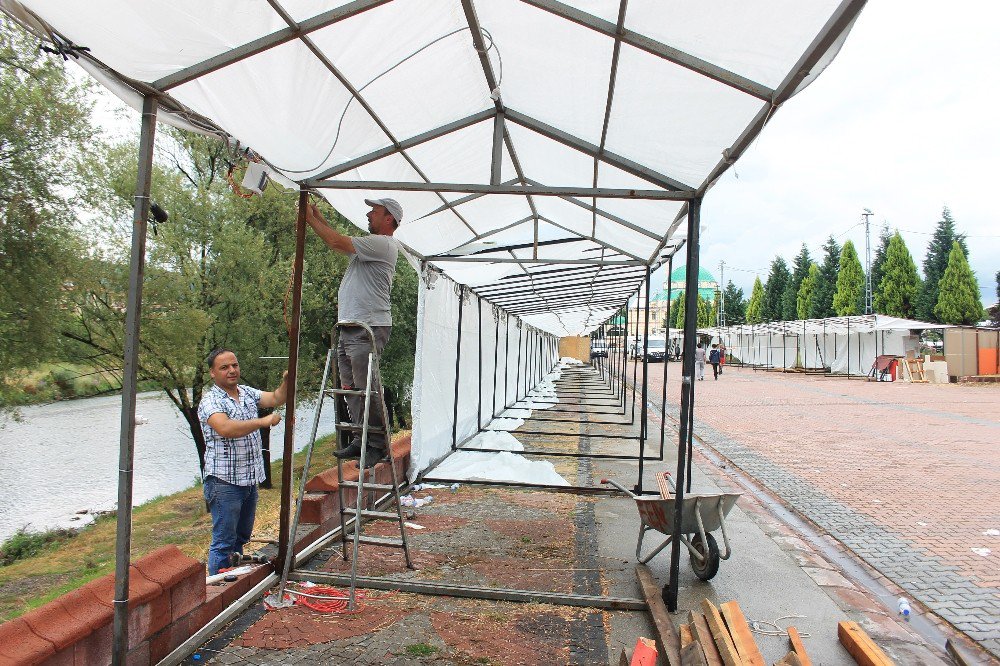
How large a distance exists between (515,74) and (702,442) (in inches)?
399

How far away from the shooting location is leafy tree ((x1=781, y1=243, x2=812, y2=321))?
61.7 m

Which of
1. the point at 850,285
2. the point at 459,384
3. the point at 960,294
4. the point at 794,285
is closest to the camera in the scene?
the point at 459,384

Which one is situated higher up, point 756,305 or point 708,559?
point 756,305

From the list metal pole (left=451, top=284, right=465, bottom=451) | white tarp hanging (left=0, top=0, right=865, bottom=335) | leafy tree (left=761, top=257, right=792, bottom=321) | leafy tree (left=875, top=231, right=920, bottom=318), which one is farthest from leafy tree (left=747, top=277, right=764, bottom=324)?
white tarp hanging (left=0, top=0, right=865, bottom=335)

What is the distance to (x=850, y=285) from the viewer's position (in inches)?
1909

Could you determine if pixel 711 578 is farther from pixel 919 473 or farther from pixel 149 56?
pixel 919 473

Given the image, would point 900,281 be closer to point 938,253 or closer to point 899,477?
point 938,253

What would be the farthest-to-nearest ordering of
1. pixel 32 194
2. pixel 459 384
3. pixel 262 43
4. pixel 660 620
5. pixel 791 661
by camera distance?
pixel 32 194 → pixel 459 384 → pixel 660 620 → pixel 791 661 → pixel 262 43

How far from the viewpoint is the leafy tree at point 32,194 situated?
10.1 meters

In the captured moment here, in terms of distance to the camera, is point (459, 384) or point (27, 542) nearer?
point (459, 384)

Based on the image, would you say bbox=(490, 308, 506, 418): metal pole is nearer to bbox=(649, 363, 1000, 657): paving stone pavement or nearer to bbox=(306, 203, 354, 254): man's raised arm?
bbox=(649, 363, 1000, 657): paving stone pavement

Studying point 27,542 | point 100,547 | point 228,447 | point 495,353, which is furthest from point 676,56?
point 27,542

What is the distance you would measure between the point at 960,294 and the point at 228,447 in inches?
1819

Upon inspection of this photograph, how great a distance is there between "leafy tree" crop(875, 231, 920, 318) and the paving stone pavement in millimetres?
24495
